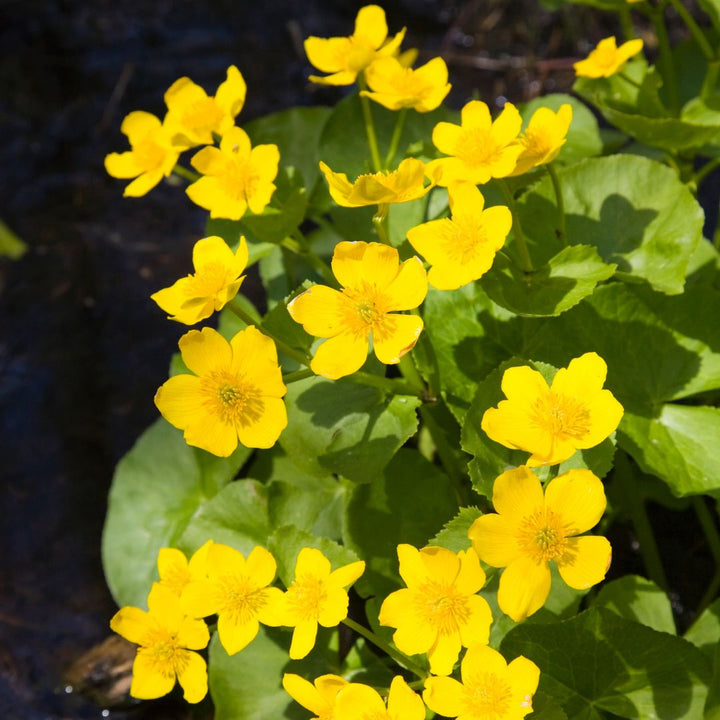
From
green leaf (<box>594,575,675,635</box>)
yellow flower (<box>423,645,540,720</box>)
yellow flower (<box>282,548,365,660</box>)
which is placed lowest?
green leaf (<box>594,575,675,635</box>)

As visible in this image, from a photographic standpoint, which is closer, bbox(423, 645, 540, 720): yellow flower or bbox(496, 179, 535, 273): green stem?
bbox(423, 645, 540, 720): yellow flower

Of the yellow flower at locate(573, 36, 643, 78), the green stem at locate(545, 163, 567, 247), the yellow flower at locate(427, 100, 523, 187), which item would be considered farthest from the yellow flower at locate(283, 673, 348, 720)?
the yellow flower at locate(573, 36, 643, 78)

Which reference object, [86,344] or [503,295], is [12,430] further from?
[503,295]

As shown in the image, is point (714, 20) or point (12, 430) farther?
point (12, 430)

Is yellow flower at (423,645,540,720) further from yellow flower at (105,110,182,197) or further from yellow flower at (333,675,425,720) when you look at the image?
yellow flower at (105,110,182,197)

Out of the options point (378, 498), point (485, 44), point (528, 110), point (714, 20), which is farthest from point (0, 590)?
point (485, 44)

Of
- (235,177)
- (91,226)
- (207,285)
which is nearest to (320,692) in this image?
(207,285)
